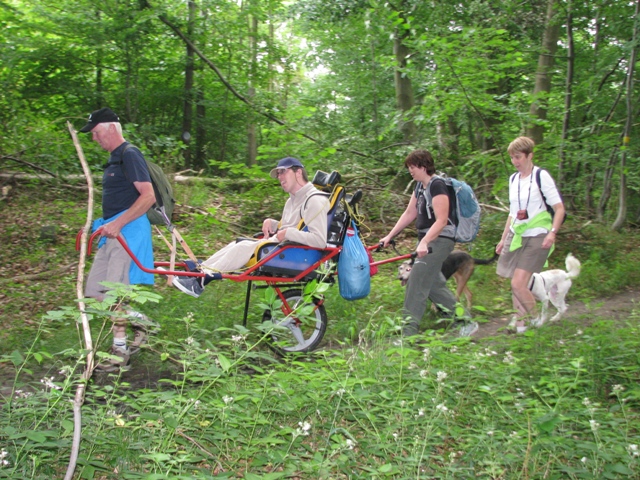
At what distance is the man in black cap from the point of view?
5.68 meters

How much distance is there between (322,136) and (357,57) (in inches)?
306

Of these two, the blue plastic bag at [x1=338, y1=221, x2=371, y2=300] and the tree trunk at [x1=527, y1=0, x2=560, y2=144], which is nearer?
the blue plastic bag at [x1=338, y1=221, x2=371, y2=300]

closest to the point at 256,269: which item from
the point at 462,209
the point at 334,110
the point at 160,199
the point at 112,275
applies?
the point at 160,199

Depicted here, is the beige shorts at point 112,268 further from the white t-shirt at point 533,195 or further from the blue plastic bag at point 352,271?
the white t-shirt at point 533,195

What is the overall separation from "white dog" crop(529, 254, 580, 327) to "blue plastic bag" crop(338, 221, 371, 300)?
207 centimetres

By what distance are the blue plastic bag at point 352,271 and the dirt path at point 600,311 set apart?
1.79 metres

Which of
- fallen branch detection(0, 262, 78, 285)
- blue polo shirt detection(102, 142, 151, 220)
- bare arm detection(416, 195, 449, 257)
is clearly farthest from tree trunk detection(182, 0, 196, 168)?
bare arm detection(416, 195, 449, 257)

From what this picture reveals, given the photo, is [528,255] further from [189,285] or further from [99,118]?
[99,118]

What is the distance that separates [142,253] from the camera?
5.84 metres

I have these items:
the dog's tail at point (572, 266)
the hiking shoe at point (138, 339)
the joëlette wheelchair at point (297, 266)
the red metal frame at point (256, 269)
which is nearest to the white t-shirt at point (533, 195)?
the dog's tail at point (572, 266)

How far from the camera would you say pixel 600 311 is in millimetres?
8508

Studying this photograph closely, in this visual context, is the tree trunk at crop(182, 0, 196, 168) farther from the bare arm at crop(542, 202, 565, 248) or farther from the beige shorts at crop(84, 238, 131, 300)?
the bare arm at crop(542, 202, 565, 248)

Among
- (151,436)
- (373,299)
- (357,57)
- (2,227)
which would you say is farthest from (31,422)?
(357,57)

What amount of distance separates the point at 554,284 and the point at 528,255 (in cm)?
116
